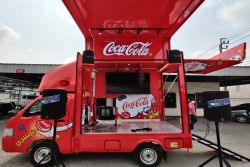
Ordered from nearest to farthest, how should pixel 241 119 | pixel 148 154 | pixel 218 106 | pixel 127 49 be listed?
pixel 218 106 → pixel 148 154 → pixel 127 49 → pixel 241 119

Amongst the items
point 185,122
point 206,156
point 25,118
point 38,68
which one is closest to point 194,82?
point 38,68

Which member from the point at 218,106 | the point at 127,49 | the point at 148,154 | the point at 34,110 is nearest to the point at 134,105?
the point at 127,49

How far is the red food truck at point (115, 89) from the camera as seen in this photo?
516cm

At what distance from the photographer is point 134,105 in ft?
24.7

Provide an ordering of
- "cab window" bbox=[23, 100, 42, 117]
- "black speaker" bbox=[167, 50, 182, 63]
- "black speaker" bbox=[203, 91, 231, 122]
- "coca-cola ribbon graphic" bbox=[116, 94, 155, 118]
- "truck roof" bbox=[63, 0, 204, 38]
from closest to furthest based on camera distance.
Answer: "black speaker" bbox=[203, 91, 231, 122], "truck roof" bbox=[63, 0, 204, 38], "black speaker" bbox=[167, 50, 182, 63], "cab window" bbox=[23, 100, 42, 117], "coca-cola ribbon graphic" bbox=[116, 94, 155, 118]

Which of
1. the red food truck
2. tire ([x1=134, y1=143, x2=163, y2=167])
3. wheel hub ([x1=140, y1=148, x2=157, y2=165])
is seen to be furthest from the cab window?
wheel hub ([x1=140, y1=148, x2=157, y2=165])

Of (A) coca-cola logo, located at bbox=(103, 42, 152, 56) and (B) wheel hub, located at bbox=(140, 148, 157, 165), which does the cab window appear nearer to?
(A) coca-cola logo, located at bbox=(103, 42, 152, 56)

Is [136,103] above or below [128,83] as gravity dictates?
below

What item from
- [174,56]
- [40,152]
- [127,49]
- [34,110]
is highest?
[127,49]

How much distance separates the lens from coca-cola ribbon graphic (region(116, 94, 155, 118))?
295 inches

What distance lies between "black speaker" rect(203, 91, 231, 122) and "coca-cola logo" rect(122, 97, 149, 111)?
3.52 metres

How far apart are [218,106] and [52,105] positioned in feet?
10.4

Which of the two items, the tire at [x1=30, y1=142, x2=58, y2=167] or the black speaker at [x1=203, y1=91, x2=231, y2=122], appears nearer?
the black speaker at [x1=203, y1=91, x2=231, y2=122]

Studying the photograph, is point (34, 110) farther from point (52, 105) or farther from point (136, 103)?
point (136, 103)
